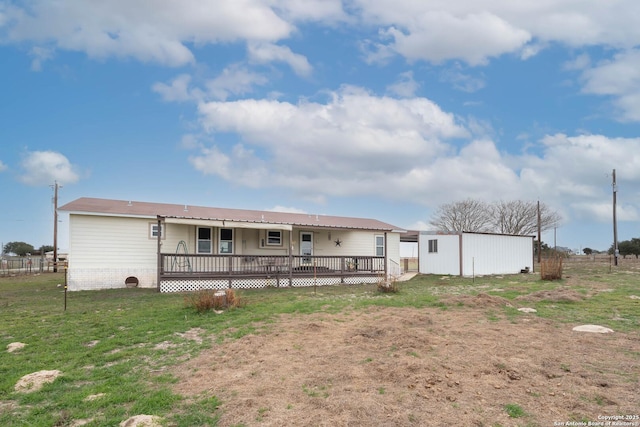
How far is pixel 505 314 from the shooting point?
8680 millimetres

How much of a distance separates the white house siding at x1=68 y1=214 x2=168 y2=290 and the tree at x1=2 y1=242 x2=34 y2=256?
158 ft

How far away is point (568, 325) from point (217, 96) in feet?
49.7

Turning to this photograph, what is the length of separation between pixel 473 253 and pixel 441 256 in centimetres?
174

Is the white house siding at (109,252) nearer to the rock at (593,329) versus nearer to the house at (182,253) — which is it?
the house at (182,253)

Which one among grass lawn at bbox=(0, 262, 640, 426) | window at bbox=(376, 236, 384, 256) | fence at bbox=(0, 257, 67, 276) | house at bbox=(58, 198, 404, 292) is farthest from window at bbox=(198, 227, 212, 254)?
fence at bbox=(0, 257, 67, 276)

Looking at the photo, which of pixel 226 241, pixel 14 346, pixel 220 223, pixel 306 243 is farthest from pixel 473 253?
pixel 14 346

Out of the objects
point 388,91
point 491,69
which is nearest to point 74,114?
point 388,91

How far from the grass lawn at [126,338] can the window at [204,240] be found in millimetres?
4383

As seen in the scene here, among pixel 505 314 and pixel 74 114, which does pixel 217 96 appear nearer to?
pixel 74 114

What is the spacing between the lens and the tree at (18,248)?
54309 mm

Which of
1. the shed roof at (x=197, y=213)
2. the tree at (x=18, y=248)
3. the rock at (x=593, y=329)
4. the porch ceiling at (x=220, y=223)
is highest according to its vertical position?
the shed roof at (x=197, y=213)

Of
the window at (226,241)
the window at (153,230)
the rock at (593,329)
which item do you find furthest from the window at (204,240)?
the rock at (593,329)

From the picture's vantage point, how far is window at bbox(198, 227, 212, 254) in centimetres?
1756

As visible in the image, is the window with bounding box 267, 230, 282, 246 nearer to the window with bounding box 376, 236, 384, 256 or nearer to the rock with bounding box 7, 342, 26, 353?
the window with bounding box 376, 236, 384, 256
